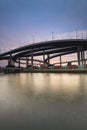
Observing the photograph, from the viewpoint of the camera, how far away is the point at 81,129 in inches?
150

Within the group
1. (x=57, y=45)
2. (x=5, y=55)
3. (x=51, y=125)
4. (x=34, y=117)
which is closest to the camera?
(x=51, y=125)

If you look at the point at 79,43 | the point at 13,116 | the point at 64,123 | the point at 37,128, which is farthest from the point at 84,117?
the point at 79,43

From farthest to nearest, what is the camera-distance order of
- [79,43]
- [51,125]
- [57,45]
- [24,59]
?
[24,59], [57,45], [79,43], [51,125]

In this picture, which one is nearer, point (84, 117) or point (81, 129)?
point (81, 129)

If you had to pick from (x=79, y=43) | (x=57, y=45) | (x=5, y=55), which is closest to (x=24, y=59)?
(x=5, y=55)

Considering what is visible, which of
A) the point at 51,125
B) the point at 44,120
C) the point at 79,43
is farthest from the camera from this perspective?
the point at 79,43

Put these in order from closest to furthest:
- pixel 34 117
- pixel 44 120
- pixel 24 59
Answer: pixel 44 120
pixel 34 117
pixel 24 59

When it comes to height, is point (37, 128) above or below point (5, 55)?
below

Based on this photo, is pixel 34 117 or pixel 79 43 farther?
pixel 79 43

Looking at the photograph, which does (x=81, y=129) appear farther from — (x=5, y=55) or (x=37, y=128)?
(x=5, y=55)

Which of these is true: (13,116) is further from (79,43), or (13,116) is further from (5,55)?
(5,55)

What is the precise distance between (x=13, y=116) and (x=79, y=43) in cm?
8712

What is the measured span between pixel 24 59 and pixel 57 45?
44.6 meters

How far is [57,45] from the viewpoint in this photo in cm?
9744
